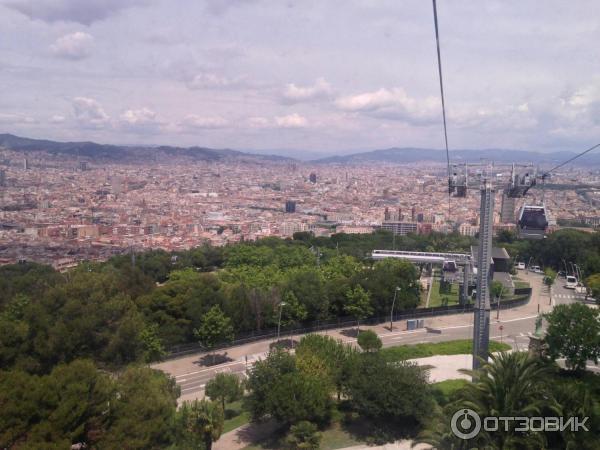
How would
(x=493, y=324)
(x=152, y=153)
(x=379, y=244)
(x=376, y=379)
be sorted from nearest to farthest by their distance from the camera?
(x=376, y=379) < (x=493, y=324) < (x=379, y=244) < (x=152, y=153)

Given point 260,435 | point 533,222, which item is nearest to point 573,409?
point 260,435

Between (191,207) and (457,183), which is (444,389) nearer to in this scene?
(457,183)

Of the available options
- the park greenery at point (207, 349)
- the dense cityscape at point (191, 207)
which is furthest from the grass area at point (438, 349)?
the dense cityscape at point (191, 207)

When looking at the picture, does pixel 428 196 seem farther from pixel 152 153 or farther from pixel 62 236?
pixel 152 153

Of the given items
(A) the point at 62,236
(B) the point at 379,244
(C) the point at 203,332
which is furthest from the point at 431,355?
(A) the point at 62,236

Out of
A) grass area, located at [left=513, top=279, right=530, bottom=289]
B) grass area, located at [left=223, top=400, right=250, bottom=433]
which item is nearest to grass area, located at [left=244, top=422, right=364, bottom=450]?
grass area, located at [left=223, top=400, right=250, bottom=433]

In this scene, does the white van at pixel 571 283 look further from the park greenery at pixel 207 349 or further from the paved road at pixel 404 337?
the park greenery at pixel 207 349

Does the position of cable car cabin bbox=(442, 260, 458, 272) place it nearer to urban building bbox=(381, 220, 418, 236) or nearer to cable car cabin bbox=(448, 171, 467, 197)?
cable car cabin bbox=(448, 171, 467, 197)
